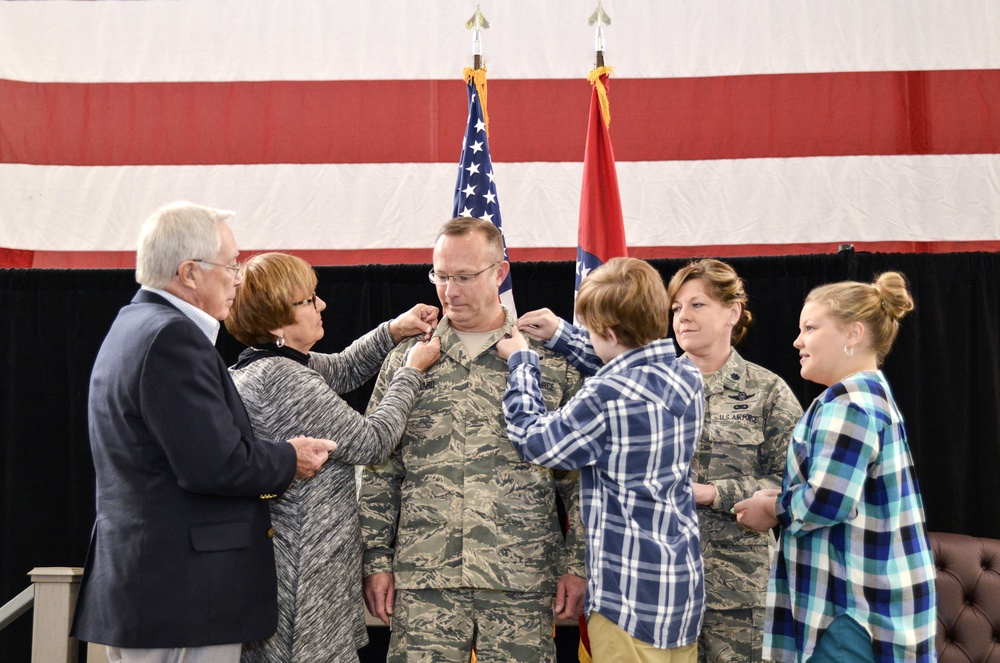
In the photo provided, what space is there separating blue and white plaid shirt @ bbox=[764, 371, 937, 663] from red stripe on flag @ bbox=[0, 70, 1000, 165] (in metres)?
2.28

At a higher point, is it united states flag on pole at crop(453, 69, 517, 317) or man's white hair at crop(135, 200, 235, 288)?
united states flag on pole at crop(453, 69, 517, 317)

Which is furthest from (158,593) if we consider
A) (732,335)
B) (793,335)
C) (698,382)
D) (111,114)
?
(111,114)

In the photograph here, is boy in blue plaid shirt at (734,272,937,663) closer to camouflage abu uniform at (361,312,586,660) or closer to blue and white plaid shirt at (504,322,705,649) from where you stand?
blue and white plaid shirt at (504,322,705,649)

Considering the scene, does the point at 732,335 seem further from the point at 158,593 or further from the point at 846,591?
the point at 158,593

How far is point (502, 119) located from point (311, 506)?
247cm

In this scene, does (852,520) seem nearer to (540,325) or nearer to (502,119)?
(540,325)

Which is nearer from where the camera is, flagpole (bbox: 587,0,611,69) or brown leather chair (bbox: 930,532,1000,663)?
brown leather chair (bbox: 930,532,1000,663)

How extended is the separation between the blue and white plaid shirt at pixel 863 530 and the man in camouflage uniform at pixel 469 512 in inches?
21.9

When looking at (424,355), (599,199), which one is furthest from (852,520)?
(599,199)

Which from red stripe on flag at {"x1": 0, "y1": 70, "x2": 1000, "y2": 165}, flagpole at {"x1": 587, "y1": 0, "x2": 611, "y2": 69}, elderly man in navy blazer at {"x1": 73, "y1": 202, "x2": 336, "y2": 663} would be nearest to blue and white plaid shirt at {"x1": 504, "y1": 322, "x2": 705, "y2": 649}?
elderly man in navy blazer at {"x1": 73, "y1": 202, "x2": 336, "y2": 663}

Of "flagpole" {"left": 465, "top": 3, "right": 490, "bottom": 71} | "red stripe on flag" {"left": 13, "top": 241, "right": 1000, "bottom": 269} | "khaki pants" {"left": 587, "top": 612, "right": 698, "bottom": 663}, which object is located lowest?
"khaki pants" {"left": 587, "top": 612, "right": 698, "bottom": 663}

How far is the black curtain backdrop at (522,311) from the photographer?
3.19 metres

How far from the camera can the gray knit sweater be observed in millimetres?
1991

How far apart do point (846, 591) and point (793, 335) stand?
4.98ft
